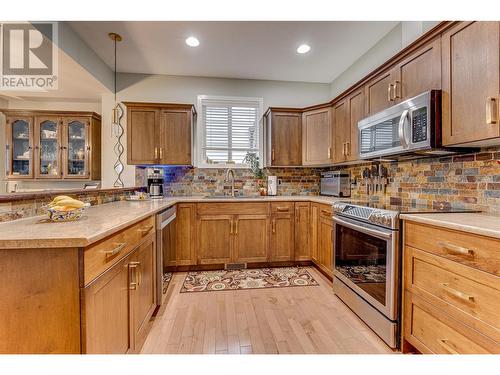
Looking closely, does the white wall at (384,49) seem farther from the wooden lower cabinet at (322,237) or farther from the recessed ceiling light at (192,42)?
the recessed ceiling light at (192,42)

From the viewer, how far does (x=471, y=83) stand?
1420 millimetres

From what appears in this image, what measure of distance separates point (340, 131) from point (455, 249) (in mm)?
2025


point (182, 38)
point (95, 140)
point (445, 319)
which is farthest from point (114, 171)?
point (445, 319)

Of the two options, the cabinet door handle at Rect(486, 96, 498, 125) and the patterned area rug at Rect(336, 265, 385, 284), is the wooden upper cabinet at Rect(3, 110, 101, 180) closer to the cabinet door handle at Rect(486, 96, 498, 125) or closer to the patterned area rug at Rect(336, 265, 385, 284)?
the patterned area rug at Rect(336, 265, 385, 284)

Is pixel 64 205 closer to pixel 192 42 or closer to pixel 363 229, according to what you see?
pixel 363 229

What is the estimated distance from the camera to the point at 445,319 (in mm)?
1287

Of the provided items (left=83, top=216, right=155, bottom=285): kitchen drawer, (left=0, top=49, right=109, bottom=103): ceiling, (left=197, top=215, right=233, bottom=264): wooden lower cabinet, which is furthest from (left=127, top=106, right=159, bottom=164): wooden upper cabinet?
(left=83, top=216, right=155, bottom=285): kitchen drawer

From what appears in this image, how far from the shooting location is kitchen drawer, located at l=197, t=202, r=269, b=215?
9.84ft

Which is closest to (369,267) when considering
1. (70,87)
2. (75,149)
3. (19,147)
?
(70,87)

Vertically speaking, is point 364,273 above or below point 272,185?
below

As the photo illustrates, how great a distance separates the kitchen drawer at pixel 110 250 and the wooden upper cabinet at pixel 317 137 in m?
2.45

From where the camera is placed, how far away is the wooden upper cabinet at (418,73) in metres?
1.65
